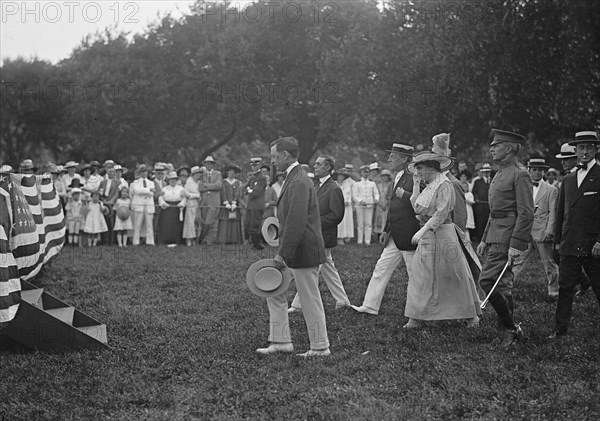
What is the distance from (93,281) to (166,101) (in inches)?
905

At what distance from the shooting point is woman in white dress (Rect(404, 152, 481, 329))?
7.89 metres

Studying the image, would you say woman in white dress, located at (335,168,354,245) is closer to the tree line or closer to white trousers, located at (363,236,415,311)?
the tree line

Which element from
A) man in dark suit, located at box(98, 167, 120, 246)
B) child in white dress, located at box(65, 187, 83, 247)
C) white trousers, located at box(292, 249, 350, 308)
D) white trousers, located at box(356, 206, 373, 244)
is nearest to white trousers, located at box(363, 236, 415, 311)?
white trousers, located at box(292, 249, 350, 308)

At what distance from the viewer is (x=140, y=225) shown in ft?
61.3

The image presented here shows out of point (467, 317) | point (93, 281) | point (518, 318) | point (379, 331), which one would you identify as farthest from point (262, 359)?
point (93, 281)

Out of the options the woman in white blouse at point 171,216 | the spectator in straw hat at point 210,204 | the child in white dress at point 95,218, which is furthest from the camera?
the spectator in straw hat at point 210,204

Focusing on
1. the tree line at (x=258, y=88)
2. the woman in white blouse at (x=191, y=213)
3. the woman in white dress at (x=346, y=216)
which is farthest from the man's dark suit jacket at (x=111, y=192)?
the tree line at (x=258, y=88)

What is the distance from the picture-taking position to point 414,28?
78.4ft

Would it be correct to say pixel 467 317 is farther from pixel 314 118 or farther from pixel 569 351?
pixel 314 118

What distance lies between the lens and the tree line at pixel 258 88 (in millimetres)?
22781

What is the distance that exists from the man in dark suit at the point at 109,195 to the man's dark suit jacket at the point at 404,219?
11349 millimetres

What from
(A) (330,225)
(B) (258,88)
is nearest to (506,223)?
(A) (330,225)

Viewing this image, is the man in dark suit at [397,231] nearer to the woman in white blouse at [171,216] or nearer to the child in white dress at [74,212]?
the woman in white blouse at [171,216]

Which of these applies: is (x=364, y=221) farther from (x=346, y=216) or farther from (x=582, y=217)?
(x=582, y=217)
